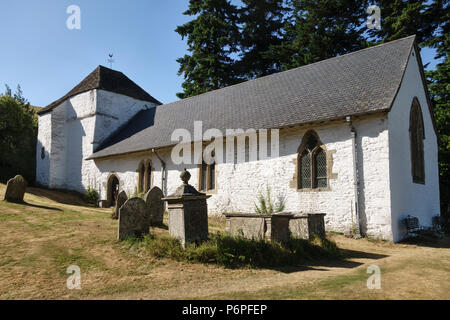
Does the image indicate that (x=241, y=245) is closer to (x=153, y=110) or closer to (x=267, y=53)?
(x=153, y=110)

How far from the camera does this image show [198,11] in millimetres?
31578

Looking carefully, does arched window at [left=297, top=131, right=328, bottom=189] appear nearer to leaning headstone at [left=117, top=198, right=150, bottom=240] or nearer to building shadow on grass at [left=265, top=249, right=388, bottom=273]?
building shadow on grass at [left=265, top=249, right=388, bottom=273]

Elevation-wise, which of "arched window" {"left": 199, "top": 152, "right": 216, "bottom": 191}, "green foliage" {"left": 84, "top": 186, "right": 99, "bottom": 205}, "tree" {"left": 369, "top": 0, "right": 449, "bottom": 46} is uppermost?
"tree" {"left": 369, "top": 0, "right": 449, "bottom": 46}

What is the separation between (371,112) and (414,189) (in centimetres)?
401

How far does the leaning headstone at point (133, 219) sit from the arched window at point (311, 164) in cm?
659

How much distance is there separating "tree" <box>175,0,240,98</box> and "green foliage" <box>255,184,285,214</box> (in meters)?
18.0

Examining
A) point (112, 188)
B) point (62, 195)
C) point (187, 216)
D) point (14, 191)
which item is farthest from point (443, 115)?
point (62, 195)

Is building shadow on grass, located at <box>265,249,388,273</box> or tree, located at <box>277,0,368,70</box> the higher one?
tree, located at <box>277,0,368,70</box>

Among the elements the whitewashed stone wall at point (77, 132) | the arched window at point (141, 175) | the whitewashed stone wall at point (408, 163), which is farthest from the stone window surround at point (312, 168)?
the whitewashed stone wall at point (77, 132)

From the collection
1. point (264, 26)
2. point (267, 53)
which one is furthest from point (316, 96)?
point (264, 26)

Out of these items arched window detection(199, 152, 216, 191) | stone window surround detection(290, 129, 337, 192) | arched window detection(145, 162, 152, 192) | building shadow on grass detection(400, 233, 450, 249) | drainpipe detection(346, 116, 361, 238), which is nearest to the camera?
building shadow on grass detection(400, 233, 450, 249)

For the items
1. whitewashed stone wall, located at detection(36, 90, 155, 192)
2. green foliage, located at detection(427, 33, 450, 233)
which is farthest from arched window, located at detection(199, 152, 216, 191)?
green foliage, located at detection(427, 33, 450, 233)

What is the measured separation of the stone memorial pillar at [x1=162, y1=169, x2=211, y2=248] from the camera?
7.71m

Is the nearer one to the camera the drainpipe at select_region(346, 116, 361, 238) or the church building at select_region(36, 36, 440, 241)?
the drainpipe at select_region(346, 116, 361, 238)
